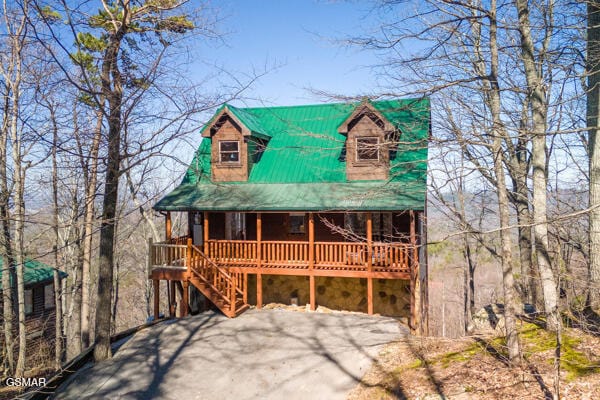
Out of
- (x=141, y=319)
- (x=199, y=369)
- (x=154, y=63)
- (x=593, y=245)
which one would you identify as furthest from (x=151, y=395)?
(x=141, y=319)

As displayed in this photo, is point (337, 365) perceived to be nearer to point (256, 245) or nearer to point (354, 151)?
point (256, 245)

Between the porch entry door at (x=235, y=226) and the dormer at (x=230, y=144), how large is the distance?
67.8 inches

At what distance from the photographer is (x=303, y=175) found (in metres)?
17.5

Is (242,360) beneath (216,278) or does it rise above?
beneath

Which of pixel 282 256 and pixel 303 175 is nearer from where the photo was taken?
pixel 282 256

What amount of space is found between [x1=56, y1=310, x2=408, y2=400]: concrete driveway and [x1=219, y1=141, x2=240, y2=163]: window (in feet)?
23.8

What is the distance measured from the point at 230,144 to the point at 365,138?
6.26 meters

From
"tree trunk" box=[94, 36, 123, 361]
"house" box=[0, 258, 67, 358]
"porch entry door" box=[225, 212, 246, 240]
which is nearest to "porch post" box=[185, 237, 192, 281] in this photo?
"porch entry door" box=[225, 212, 246, 240]

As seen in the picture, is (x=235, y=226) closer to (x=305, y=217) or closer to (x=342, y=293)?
(x=305, y=217)

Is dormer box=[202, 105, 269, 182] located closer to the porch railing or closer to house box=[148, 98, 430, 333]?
house box=[148, 98, 430, 333]

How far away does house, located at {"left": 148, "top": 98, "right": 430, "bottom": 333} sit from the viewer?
48.8 ft

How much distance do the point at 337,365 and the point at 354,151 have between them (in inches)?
344

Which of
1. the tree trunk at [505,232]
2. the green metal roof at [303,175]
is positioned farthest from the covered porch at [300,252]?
the tree trunk at [505,232]

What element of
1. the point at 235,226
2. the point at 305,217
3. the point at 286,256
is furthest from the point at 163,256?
the point at 305,217
